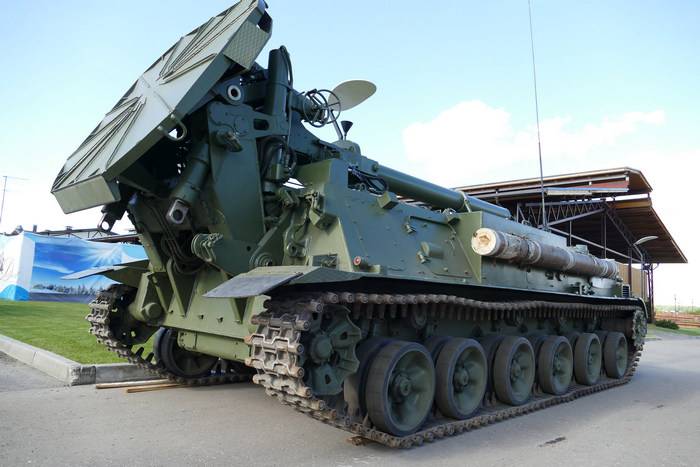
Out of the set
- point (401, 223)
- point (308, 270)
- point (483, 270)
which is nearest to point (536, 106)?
point (483, 270)

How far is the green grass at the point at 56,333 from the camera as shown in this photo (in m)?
9.30

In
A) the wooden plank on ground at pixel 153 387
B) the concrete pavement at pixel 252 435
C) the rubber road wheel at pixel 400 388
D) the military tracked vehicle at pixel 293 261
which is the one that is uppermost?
the military tracked vehicle at pixel 293 261

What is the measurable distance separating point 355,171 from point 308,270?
3.09 m

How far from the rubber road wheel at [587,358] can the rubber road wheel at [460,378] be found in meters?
3.42

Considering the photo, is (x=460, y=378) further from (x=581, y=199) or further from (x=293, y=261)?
(x=581, y=199)

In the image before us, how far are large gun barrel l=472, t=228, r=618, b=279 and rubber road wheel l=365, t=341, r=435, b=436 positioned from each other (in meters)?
2.09

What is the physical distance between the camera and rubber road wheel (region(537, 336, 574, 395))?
8680mm

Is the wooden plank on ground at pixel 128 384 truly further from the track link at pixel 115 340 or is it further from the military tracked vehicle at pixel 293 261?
the military tracked vehicle at pixel 293 261

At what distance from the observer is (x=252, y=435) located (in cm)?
577

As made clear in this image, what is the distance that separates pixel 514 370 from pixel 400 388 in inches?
112

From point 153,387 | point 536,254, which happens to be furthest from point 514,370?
point 153,387

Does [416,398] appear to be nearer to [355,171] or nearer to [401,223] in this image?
[401,223]

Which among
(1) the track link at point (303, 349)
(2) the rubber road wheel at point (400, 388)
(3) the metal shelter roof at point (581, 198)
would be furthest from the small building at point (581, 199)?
(2) the rubber road wheel at point (400, 388)

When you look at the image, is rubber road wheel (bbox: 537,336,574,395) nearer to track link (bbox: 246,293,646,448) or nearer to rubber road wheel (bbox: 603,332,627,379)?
track link (bbox: 246,293,646,448)
